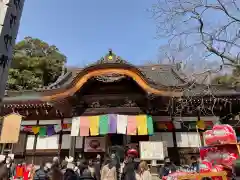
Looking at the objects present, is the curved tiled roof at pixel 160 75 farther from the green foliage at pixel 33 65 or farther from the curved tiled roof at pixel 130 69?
the green foliage at pixel 33 65

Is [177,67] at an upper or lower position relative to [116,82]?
upper

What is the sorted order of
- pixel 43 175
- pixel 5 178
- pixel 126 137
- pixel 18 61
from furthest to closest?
1. pixel 18 61
2. pixel 126 137
3. pixel 43 175
4. pixel 5 178

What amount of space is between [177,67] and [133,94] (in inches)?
222

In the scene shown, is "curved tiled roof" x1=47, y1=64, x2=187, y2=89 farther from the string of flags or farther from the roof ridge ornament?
the string of flags

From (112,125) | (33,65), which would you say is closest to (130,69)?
(112,125)

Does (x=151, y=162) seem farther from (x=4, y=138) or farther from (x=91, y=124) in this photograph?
(x=4, y=138)

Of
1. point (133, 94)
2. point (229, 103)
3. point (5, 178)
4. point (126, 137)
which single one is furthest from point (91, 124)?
point (229, 103)

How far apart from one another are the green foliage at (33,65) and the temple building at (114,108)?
11.5m

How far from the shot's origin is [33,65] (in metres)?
25.7

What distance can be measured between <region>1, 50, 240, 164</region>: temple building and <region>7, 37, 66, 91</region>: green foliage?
453 inches

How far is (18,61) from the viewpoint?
25.6 m

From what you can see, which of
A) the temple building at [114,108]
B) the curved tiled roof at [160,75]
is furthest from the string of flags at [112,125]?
the curved tiled roof at [160,75]

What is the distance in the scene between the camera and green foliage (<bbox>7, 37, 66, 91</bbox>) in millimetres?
23969

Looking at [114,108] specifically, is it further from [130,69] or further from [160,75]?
[160,75]
